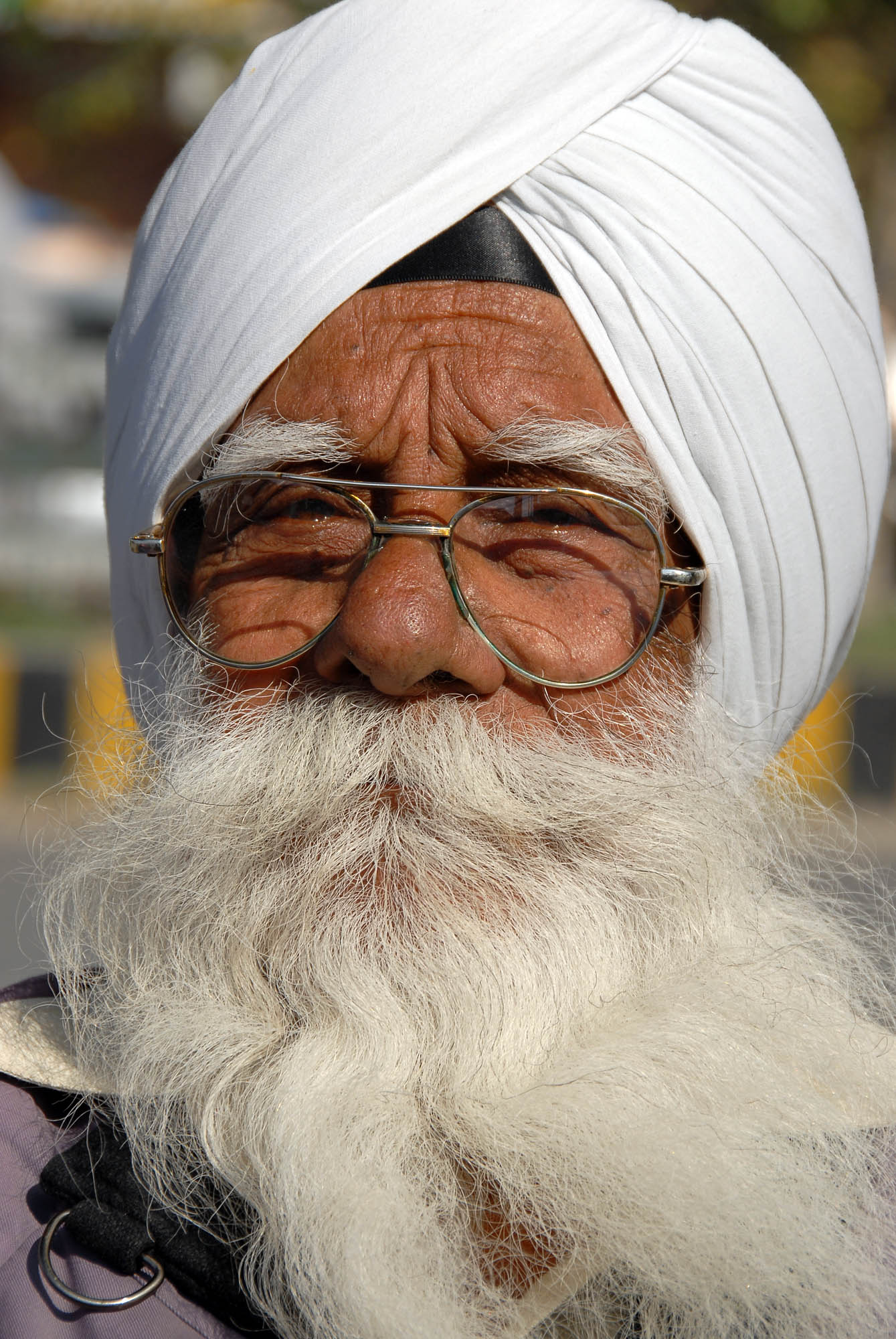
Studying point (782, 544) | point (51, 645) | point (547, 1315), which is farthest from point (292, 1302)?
point (51, 645)

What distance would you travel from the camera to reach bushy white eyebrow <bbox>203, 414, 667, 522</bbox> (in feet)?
5.17

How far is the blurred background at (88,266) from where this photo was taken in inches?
308

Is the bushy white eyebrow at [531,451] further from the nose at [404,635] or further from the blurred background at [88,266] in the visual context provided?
the blurred background at [88,266]

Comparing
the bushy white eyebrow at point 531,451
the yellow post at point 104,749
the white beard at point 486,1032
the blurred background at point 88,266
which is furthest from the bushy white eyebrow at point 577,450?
the blurred background at point 88,266

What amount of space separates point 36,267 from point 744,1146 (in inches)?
645

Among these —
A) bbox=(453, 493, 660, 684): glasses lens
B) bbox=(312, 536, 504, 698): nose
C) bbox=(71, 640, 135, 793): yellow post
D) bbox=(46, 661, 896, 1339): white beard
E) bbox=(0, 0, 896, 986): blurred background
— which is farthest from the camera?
bbox=(0, 0, 896, 986): blurred background

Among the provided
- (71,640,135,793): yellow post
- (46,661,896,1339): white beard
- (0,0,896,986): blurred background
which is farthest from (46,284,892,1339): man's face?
(0,0,896,986): blurred background

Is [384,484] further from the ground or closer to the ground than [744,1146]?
further from the ground

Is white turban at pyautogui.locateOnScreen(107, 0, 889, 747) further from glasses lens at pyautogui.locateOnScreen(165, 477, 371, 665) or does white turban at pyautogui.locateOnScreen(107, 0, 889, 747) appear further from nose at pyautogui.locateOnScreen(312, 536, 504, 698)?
nose at pyautogui.locateOnScreen(312, 536, 504, 698)

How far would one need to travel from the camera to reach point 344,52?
1733 millimetres

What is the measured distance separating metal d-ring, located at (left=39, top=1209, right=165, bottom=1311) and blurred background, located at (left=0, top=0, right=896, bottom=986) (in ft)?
8.77

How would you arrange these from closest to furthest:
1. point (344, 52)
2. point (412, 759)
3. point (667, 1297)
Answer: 1. point (667, 1297)
2. point (412, 759)
3. point (344, 52)

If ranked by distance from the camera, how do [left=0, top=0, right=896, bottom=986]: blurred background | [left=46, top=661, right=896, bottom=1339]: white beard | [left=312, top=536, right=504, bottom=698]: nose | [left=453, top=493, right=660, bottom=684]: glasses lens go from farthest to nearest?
[left=0, top=0, right=896, bottom=986]: blurred background → [left=453, top=493, right=660, bottom=684]: glasses lens → [left=312, top=536, right=504, bottom=698]: nose → [left=46, top=661, right=896, bottom=1339]: white beard

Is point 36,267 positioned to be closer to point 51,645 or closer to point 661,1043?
point 51,645
